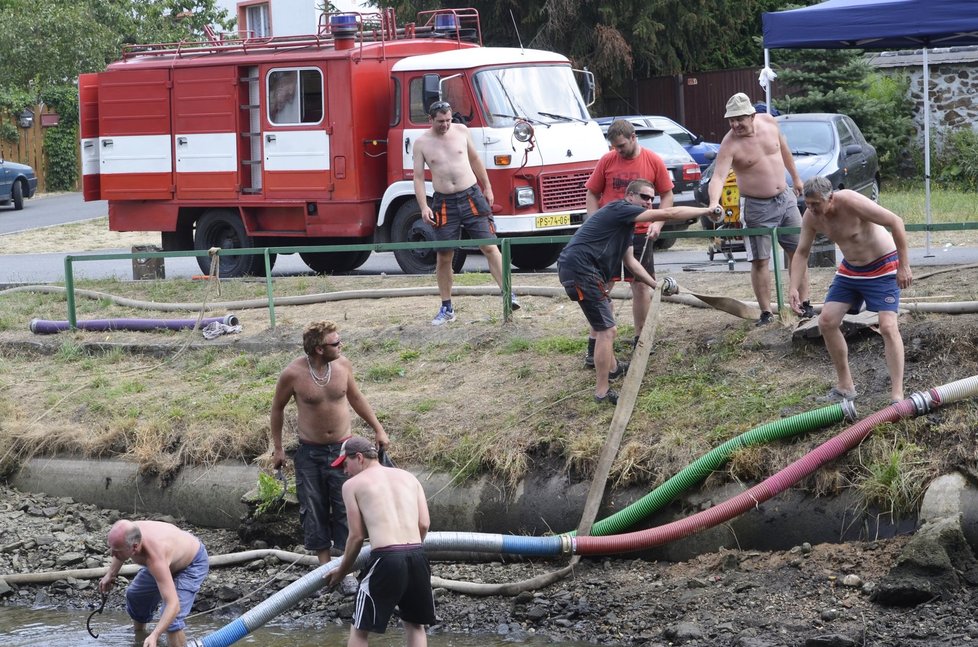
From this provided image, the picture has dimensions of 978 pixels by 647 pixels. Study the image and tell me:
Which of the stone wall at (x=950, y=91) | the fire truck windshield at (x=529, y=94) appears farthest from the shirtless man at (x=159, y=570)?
the stone wall at (x=950, y=91)

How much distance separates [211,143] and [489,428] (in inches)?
300

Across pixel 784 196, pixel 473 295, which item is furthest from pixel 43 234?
pixel 784 196

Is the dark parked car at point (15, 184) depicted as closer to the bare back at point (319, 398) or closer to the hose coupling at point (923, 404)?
the bare back at point (319, 398)

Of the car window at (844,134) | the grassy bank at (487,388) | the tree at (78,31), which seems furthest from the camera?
the tree at (78,31)

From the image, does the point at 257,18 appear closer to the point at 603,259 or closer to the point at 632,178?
the point at 632,178

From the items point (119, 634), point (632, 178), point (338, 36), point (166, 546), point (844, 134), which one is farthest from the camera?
point (844, 134)

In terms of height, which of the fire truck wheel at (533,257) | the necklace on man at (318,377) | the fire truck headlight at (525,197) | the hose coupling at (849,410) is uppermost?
the fire truck headlight at (525,197)

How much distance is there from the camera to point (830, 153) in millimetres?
16578

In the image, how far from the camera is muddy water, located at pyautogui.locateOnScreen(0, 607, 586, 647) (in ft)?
25.6

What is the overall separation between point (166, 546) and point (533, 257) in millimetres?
8166

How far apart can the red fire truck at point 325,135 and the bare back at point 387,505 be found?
7317mm

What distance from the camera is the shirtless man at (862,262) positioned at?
7.55m

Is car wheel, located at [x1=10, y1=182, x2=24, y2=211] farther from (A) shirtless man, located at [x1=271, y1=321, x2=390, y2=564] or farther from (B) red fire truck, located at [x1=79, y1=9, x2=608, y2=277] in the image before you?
(A) shirtless man, located at [x1=271, y1=321, x2=390, y2=564]

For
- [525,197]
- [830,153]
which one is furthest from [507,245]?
[830,153]
